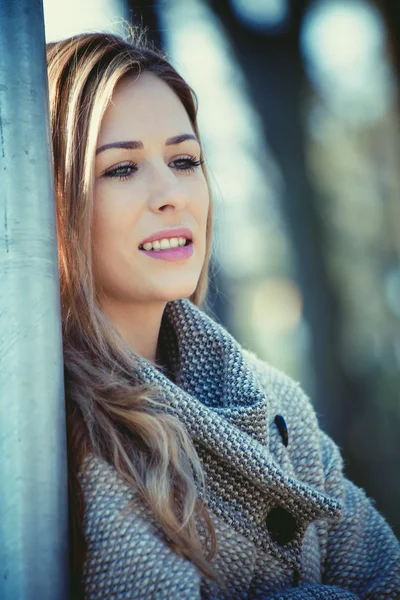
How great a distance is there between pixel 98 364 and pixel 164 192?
45cm

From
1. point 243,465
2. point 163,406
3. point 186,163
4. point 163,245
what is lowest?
point 243,465

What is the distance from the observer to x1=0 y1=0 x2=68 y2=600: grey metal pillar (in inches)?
43.6

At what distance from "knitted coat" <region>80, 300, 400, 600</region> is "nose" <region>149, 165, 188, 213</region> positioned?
0.36 m

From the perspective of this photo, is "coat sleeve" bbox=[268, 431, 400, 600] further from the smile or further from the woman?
the smile

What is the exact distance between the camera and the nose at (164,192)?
6.01ft

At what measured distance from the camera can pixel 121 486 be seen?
59.2 inches

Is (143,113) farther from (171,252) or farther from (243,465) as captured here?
(243,465)

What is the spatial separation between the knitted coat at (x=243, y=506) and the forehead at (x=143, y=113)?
19.2 inches

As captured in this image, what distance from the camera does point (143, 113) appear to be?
6.26 ft

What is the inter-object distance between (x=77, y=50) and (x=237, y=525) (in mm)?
1231

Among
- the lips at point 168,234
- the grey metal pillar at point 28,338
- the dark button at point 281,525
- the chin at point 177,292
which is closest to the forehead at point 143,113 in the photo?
the lips at point 168,234

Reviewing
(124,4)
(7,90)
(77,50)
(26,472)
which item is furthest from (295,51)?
(26,472)

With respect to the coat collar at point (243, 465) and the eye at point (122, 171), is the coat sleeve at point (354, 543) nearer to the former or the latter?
the coat collar at point (243, 465)

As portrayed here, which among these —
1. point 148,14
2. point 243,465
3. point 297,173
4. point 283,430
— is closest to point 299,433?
point 283,430
